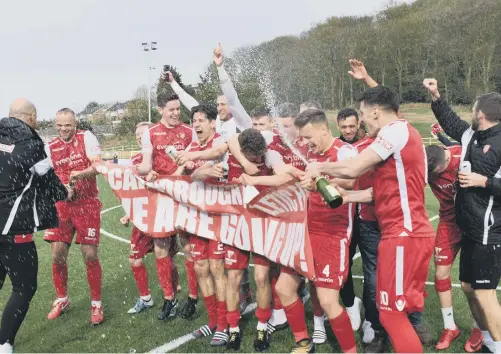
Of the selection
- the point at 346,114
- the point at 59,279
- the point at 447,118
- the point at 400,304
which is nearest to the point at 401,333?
the point at 400,304

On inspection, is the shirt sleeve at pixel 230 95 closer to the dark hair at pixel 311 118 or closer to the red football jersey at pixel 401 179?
the dark hair at pixel 311 118

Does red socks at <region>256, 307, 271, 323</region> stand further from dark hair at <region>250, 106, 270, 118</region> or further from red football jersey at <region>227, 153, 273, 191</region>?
dark hair at <region>250, 106, 270, 118</region>

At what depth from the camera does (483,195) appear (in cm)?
440

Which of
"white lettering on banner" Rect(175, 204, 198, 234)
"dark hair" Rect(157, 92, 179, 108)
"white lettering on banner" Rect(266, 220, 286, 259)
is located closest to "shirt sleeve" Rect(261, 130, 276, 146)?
"white lettering on banner" Rect(266, 220, 286, 259)

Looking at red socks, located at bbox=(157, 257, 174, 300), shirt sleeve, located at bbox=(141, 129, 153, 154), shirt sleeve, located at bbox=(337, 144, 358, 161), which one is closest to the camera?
shirt sleeve, located at bbox=(337, 144, 358, 161)

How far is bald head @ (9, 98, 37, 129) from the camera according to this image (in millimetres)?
5082

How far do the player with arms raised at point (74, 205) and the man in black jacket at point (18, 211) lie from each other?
106 cm

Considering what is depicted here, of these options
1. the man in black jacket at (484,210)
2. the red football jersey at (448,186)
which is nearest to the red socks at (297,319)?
the man in black jacket at (484,210)

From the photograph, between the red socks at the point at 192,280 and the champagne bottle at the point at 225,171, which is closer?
the champagne bottle at the point at 225,171

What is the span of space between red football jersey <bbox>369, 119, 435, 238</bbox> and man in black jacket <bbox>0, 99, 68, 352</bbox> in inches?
132

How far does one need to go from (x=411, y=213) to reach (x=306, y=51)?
7.49m

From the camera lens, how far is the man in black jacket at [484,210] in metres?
4.29

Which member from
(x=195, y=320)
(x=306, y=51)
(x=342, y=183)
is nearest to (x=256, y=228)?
(x=342, y=183)

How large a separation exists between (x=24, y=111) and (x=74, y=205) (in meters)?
1.49
